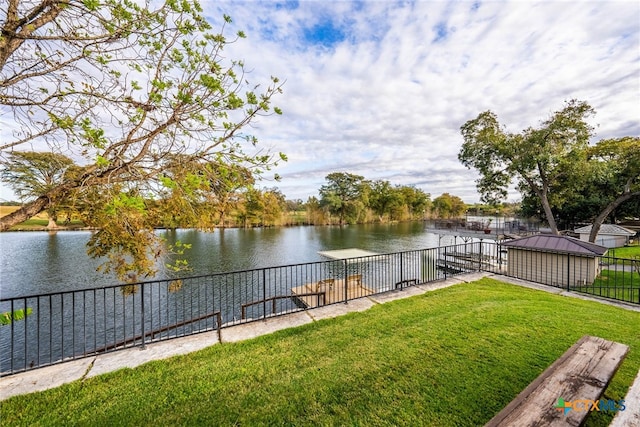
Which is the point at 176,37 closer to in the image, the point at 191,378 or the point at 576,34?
the point at 191,378

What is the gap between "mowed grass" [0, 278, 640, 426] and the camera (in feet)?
6.86

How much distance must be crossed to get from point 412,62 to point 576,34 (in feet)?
12.5

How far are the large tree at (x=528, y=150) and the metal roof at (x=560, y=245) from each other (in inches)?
252

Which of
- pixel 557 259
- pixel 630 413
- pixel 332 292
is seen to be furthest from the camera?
pixel 332 292

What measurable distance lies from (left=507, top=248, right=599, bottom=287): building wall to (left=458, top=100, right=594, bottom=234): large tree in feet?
21.3

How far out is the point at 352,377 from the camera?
2.55 metres


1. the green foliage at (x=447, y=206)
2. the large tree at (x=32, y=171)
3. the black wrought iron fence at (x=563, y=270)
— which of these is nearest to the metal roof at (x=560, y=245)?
the black wrought iron fence at (x=563, y=270)

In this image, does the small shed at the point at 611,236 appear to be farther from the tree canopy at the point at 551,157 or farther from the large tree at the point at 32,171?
the large tree at the point at 32,171

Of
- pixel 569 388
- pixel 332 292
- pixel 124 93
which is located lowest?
pixel 332 292

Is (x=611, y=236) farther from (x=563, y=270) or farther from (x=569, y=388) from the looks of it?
(x=569, y=388)

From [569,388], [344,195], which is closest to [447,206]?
[344,195]

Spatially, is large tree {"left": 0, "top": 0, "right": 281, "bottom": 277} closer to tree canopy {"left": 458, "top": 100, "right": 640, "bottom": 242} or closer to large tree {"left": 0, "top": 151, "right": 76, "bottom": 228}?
large tree {"left": 0, "top": 151, "right": 76, "bottom": 228}

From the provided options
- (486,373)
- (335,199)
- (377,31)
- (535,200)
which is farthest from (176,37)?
(335,199)

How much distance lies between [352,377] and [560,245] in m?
7.69
